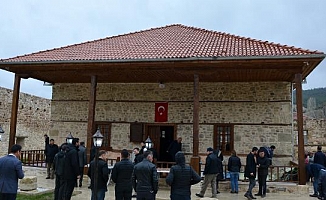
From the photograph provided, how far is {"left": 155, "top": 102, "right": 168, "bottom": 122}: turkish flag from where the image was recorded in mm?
12594

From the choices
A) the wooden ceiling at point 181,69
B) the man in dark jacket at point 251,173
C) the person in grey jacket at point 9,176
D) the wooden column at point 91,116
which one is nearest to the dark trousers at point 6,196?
the person in grey jacket at point 9,176

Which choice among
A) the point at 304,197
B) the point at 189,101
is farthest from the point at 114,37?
the point at 304,197

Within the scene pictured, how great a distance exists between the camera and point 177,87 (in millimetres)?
12656

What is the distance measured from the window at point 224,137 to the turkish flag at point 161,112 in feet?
6.66

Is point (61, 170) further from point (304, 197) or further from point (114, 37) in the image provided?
point (114, 37)

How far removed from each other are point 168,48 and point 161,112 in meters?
3.09

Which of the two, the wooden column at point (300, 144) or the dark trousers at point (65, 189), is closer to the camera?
the dark trousers at point (65, 189)

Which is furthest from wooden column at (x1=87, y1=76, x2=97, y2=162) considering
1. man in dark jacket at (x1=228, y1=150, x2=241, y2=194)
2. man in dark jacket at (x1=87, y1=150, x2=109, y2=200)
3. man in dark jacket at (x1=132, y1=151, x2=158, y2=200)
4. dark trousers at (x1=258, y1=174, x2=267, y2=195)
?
dark trousers at (x1=258, y1=174, x2=267, y2=195)

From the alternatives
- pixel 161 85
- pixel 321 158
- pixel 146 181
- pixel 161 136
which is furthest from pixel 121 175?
pixel 161 136

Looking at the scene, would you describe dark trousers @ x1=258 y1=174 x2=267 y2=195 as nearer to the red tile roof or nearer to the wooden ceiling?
the wooden ceiling

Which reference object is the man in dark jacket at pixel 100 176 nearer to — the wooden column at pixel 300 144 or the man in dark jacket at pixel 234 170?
the man in dark jacket at pixel 234 170

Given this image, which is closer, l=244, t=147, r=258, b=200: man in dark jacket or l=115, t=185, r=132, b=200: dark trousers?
l=115, t=185, r=132, b=200: dark trousers

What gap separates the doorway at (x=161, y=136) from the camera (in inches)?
499

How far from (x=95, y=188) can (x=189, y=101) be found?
714cm
